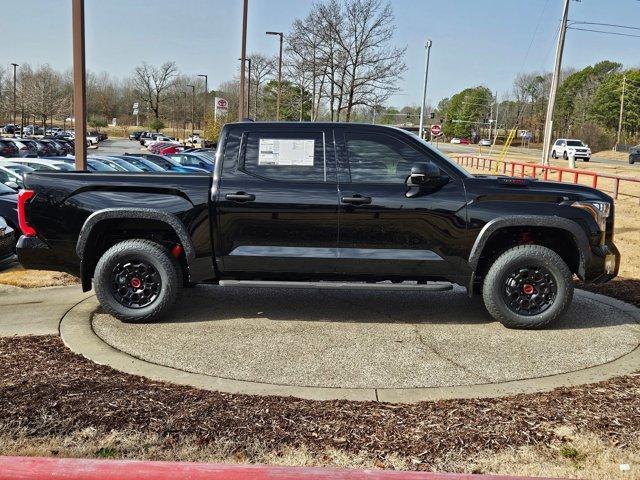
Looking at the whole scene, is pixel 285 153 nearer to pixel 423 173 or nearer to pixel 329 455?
pixel 423 173

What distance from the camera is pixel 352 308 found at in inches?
243

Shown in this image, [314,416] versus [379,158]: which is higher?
[379,158]

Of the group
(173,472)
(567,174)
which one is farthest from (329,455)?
(567,174)

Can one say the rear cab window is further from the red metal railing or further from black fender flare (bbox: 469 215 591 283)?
the red metal railing

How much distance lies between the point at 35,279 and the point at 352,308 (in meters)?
3.99

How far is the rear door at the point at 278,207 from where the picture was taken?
5.35 metres

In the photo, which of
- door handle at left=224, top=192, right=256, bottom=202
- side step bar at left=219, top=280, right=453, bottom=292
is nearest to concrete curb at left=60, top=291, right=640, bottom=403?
side step bar at left=219, top=280, right=453, bottom=292

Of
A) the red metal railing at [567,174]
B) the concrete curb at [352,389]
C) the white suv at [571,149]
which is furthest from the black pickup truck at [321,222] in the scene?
the white suv at [571,149]

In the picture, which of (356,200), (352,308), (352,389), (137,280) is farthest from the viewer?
(352,308)

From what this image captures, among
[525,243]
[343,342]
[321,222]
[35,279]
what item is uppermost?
[321,222]

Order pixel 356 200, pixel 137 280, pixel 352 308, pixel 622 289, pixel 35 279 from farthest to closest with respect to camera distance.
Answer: pixel 35 279
pixel 622 289
pixel 352 308
pixel 137 280
pixel 356 200

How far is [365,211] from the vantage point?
210 inches

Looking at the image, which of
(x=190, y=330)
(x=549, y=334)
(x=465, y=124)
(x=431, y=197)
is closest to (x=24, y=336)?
(x=190, y=330)

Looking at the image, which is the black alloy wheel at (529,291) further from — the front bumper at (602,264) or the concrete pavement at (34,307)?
the concrete pavement at (34,307)
